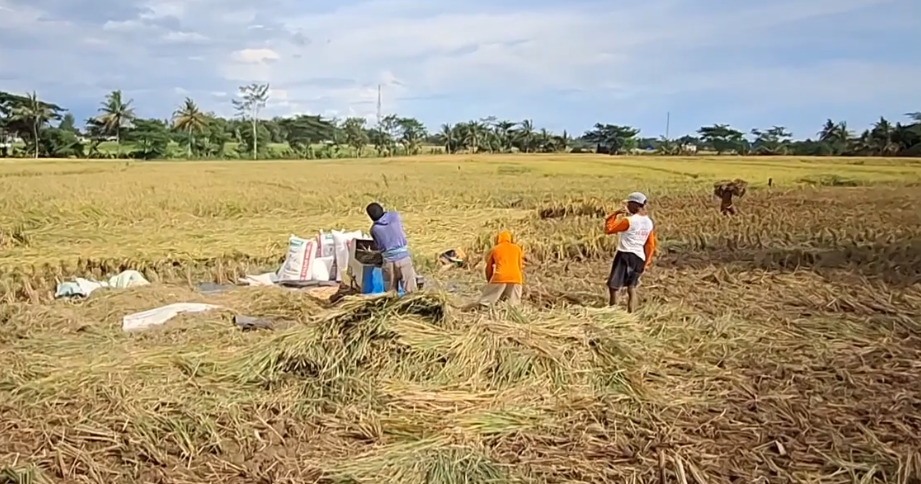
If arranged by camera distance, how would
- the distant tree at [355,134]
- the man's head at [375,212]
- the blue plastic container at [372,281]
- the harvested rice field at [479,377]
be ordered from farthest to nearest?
the distant tree at [355,134] → the blue plastic container at [372,281] → the man's head at [375,212] → the harvested rice field at [479,377]

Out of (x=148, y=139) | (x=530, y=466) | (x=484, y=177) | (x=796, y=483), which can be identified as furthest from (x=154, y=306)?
(x=148, y=139)

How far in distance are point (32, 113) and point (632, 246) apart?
1689 inches

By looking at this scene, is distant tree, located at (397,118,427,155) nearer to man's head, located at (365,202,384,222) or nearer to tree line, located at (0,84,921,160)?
tree line, located at (0,84,921,160)

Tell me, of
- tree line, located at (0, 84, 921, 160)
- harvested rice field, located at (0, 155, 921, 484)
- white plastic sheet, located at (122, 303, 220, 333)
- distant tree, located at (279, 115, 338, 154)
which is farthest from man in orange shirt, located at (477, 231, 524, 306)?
distant tree, located at (279, 115, 338, 154)

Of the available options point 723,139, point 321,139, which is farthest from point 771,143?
point 321,139

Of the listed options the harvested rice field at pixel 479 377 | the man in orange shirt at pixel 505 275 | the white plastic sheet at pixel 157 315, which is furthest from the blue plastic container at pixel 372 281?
the white plastic sheet at pixel 157 315

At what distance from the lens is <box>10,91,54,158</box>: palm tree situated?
41344 millimetres

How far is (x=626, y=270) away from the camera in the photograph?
240 inches

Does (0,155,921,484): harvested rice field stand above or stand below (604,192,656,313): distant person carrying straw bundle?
below

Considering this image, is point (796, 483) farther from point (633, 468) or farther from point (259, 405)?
point (259, 405)

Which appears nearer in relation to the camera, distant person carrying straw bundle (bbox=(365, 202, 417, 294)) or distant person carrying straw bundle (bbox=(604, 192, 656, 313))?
distant person carrying straw bundle (bbox=(604, 192, 656, 313))

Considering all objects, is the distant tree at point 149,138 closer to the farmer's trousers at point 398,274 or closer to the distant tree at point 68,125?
the distant tree at point 68,125

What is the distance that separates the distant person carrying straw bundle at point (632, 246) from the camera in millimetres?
6035

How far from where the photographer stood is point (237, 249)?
32.7ft
